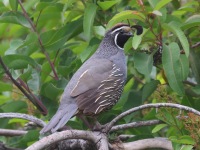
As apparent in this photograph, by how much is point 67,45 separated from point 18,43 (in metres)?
0.44

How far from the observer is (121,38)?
5.45m

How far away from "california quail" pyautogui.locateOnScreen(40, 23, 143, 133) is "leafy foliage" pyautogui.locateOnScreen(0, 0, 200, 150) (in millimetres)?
97

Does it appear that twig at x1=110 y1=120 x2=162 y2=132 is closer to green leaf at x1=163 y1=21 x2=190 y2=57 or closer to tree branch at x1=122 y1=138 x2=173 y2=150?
tree branch at x1=122 y1=138 x2=173 y2=150

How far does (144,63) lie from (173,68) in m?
0.24

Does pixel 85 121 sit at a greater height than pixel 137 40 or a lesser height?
lesser

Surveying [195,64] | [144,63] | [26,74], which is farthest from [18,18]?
[195,64]

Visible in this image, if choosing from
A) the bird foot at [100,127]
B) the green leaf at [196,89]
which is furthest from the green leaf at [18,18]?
the green leaf at [196,89]

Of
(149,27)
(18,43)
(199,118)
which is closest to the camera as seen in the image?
(199,118)

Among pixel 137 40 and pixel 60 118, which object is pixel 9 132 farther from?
pixel 137 40

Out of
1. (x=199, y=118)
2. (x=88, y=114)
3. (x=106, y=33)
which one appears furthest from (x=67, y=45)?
(x=199, y=118)

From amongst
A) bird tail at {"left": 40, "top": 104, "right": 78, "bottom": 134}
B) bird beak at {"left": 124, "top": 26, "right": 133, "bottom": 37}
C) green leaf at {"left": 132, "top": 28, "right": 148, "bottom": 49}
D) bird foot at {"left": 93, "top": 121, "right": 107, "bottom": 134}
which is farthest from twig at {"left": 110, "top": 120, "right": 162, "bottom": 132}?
bird beak at {"left": 124, "top": 26, "right": 133, "bottom": 37}

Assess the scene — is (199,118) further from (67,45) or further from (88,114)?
(67,45)

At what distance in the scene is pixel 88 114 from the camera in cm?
502

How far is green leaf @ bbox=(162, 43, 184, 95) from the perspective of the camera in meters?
4.84
